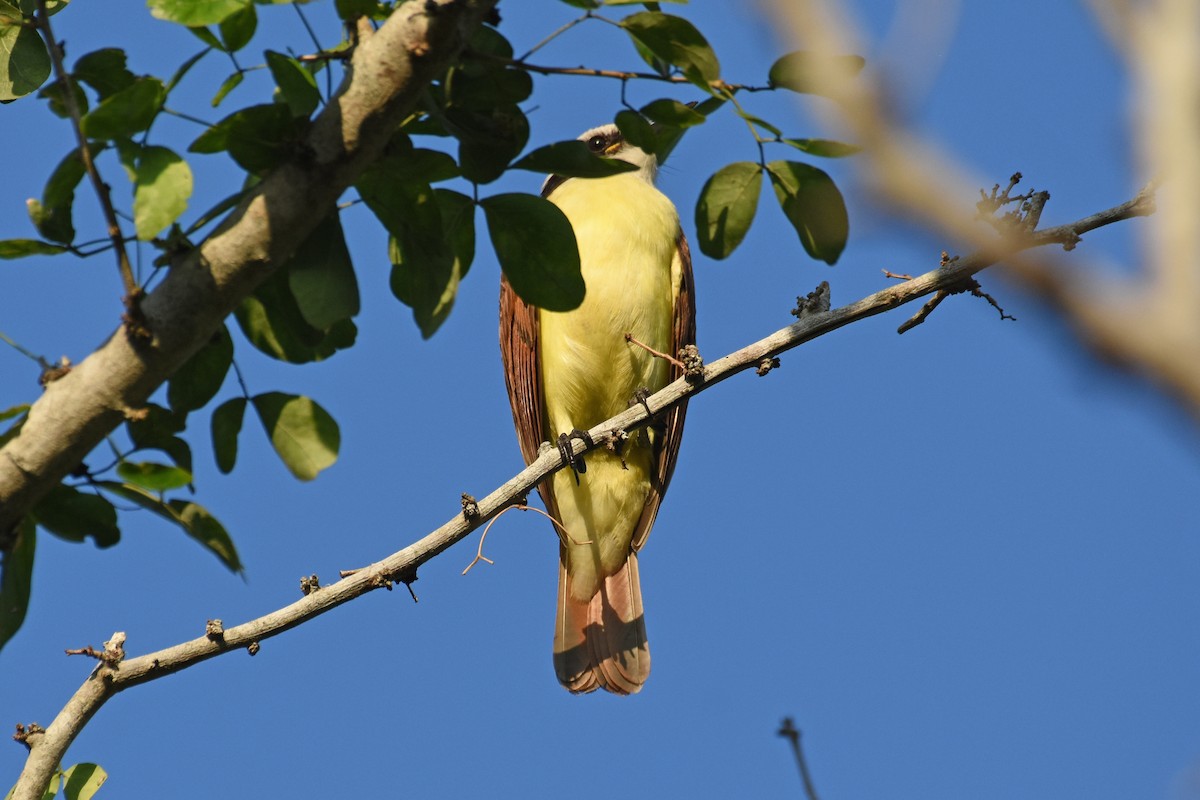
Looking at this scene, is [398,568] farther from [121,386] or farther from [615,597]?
[615,597]

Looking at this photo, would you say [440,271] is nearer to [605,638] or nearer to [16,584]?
[16,584]

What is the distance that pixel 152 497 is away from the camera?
298 centimetres

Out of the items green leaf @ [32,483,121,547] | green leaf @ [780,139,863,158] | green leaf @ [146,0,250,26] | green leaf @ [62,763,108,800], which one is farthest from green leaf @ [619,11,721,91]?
green leaf @ [62,763,108,800]

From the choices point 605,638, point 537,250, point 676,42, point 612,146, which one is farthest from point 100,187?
point 612,146

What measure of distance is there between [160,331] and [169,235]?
25cm

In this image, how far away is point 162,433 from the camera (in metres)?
3.02

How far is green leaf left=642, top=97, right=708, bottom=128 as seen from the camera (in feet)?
10.2

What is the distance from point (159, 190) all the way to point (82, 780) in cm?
197

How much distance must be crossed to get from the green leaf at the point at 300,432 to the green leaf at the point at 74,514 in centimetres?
40

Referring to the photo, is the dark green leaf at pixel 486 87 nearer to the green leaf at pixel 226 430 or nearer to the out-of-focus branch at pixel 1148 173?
the green leaf at pixel 226 430

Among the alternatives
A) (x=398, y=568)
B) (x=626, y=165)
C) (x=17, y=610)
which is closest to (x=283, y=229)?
(x=626, y=165)

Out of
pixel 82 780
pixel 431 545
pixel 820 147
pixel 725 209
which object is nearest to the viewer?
pixel 820 147

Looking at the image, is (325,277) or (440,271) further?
(440,271)

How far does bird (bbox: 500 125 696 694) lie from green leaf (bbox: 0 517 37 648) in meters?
3.02
